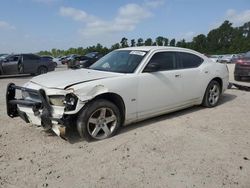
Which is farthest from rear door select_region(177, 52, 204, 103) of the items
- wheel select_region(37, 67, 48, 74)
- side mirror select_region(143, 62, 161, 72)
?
wheel select_region(37, 67, 48, 74)

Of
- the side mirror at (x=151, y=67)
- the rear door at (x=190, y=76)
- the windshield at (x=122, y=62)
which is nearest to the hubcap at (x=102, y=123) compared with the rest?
the windshield at (x=122, y=62)

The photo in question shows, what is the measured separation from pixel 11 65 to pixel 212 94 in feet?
43.7

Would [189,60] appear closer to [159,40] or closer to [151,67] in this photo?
[151,67]

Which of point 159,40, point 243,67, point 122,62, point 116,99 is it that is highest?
point 159,40

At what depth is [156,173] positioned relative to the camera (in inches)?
145

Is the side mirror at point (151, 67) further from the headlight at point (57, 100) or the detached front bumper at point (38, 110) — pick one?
the detached front bumper at point (38, 110)

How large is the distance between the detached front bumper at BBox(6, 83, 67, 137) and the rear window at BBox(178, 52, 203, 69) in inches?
121

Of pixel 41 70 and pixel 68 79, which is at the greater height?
pixel 68 79

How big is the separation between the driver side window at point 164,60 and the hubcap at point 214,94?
152 cm

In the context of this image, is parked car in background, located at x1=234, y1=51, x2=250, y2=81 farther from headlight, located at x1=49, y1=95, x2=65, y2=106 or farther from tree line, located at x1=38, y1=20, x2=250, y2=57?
tree line, located at x1=38, y1=20, x2=250, y2=57

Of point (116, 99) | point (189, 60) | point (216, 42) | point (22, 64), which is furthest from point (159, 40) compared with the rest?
point (116, 99)

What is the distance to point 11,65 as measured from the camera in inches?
669

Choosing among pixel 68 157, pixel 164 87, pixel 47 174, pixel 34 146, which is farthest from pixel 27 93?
pixel 164 87

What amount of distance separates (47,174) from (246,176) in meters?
2.50
